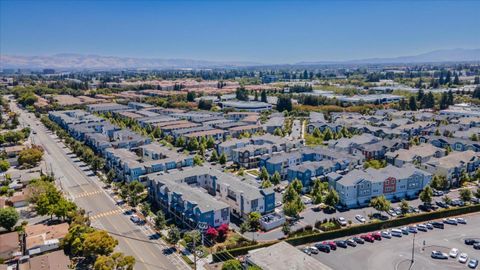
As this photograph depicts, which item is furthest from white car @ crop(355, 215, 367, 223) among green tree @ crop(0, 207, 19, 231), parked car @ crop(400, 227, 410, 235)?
green tree @ crop(0, 207, 19, 231)

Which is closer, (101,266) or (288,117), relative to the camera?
(101,266)

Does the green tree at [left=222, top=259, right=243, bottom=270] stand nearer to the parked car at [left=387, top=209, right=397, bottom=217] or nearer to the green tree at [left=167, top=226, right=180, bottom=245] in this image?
the green tree at [left=167, top=226, right=180, bottom=245]

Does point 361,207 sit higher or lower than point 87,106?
lower

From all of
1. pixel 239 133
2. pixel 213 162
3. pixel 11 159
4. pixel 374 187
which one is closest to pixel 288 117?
pixel 239 133

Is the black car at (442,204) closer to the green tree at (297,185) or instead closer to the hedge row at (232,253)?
the green tree at (297,185)

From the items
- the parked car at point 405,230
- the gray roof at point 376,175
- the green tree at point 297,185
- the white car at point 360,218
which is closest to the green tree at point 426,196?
the gray roof at point 376,175

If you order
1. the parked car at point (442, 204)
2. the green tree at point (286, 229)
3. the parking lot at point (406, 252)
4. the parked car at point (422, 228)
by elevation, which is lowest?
the parking lot at point (406, 252)

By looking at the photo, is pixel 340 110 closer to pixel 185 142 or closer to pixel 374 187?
pixel 185 142
